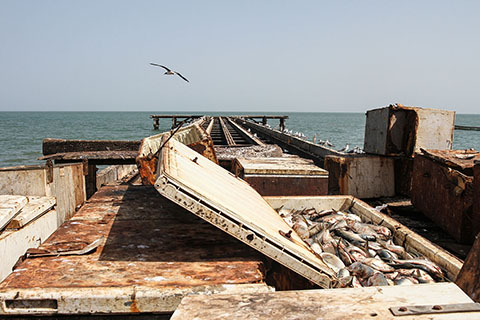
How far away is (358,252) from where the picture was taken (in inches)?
129

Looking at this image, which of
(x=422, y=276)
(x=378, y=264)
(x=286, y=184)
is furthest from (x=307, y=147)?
(x=422, y=276)

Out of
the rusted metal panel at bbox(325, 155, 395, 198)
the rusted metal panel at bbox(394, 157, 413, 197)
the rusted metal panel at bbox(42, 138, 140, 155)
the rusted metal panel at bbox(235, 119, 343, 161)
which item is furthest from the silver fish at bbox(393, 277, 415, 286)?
the rusted metal panel at bbox(42, 138, 140, 155)

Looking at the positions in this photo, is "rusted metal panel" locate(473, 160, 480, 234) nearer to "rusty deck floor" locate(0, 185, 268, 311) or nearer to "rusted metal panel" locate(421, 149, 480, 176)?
"rusted metal panel" locate(421, 149, 480, 176)

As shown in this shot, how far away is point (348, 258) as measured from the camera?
318 centimetres

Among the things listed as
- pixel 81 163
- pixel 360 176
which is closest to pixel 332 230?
pixel 360 176

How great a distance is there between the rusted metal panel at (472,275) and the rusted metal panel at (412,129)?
4.16 meters

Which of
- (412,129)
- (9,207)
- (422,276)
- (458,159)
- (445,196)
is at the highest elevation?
(412,129)

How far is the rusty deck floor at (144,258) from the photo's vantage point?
6.41 ft

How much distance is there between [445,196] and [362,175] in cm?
193

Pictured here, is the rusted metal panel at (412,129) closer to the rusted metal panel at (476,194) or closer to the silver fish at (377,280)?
the rusted metal panel at (476,194)

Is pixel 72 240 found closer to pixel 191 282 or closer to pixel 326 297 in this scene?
pixel 191 282

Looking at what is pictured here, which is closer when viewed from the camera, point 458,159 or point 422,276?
point 422,276

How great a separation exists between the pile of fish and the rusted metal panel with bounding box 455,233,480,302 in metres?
0.47

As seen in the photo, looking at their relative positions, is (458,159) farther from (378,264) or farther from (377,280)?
(377,280)
